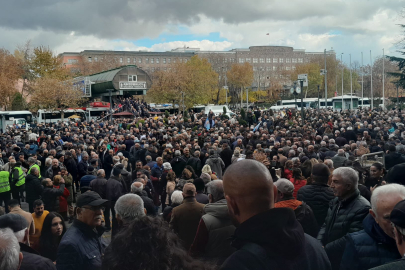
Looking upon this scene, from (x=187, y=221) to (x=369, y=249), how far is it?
2522 millimetres

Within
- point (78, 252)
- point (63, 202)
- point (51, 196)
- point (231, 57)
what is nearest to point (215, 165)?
point (63, 202)

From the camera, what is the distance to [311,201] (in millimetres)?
5535

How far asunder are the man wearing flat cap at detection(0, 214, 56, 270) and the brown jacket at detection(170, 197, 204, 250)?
1961 mm

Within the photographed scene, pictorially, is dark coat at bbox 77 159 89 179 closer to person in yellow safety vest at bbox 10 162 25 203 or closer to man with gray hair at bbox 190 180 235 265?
person in yellow safety vest at bbox 10 162 25 203

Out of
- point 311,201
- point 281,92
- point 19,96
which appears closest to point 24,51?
point 19,96

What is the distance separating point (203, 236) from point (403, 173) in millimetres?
2366

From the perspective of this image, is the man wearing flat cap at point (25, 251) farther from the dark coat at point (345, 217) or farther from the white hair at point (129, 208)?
the dark coat at point (345, 217)

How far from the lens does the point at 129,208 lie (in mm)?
4398

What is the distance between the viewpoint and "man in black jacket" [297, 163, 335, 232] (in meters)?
5.46

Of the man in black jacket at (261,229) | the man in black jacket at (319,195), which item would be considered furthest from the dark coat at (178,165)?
the man in black jacket at (261,229)

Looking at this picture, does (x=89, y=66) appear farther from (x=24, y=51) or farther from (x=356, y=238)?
→ (x=356, y=238)

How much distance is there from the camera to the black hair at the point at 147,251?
2268 millimetres

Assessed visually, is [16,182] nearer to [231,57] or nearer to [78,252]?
[78,252]

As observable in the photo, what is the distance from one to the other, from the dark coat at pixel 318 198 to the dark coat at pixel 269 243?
134 inches
